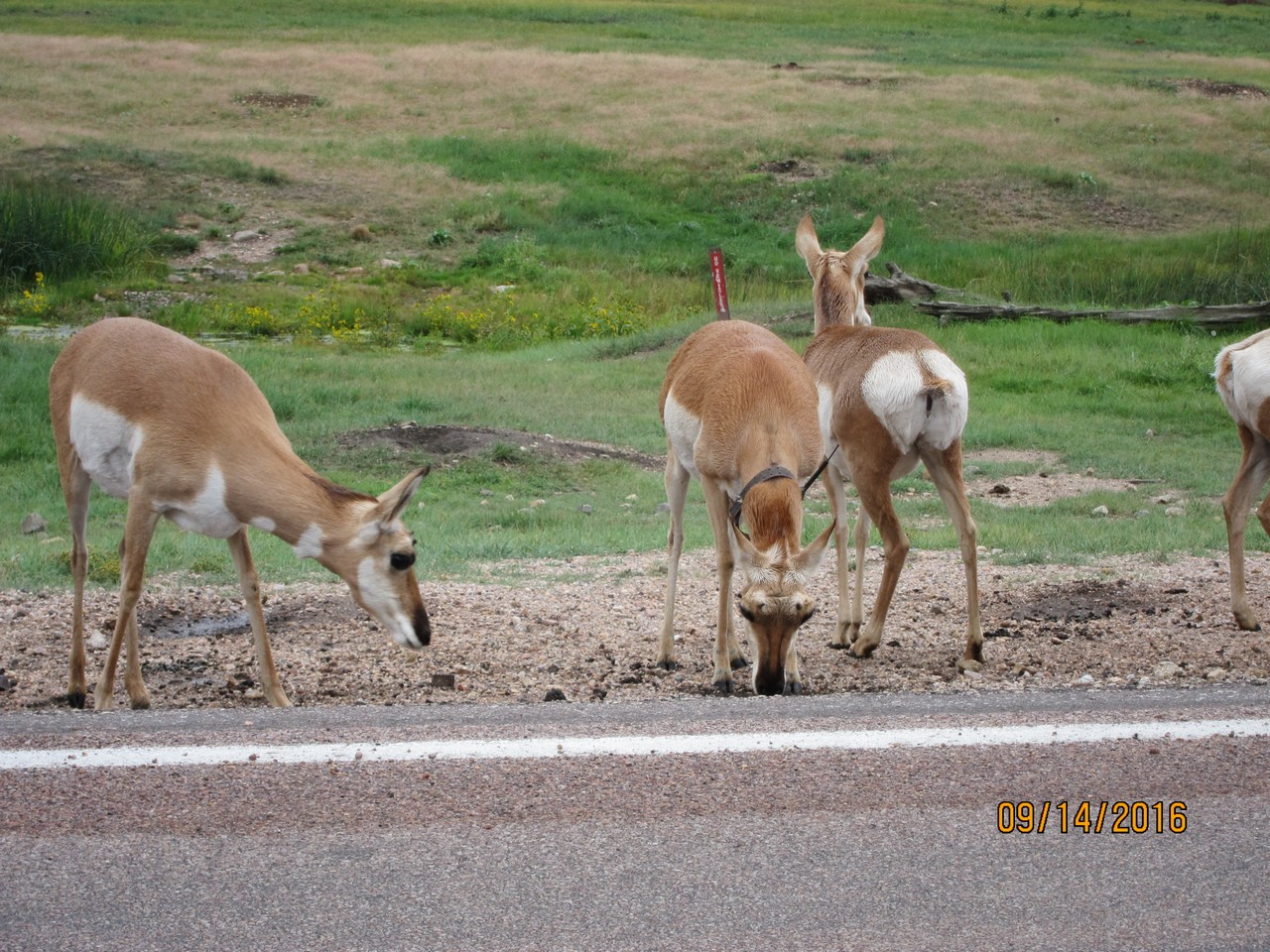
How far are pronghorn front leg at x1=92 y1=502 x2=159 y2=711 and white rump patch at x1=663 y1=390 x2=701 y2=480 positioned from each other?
2852 millimetres

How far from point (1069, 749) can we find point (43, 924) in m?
3.62

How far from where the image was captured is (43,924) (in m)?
3.99

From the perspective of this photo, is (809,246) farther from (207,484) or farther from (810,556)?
(207,484)

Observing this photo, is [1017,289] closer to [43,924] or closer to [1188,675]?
[1188,675]

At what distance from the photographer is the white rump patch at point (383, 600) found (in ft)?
21.2

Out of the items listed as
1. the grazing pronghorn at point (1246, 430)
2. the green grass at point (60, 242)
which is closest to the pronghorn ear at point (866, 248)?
the grazing pronghorn at point (1246, 430)

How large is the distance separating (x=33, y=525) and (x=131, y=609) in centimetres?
517

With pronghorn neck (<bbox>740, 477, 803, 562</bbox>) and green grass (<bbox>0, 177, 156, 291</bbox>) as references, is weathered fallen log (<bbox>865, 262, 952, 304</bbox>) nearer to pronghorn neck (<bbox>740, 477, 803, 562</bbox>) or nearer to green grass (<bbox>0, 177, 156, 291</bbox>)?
green grass (<bbox>0, 177, 156, 291</bbox>)

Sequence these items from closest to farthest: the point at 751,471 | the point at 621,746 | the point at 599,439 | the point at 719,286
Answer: the point at 621,746
the point at 751,471
the point at 599,439
the point at 719,286

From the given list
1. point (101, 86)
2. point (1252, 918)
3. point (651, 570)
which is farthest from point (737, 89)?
point (1252, 918)

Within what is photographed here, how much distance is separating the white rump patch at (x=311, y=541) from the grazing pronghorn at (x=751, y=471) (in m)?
2.00

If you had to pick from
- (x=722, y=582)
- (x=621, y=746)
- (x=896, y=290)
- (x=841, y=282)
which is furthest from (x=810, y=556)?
(x=896, y=290)
